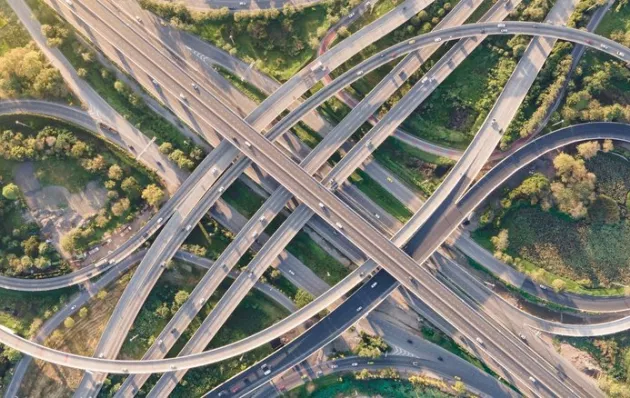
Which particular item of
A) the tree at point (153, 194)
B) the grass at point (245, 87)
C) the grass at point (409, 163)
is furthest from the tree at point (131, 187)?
the grass at point (409, 163)

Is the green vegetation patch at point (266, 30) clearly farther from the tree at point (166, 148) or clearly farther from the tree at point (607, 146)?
the tree at point (607, 146)

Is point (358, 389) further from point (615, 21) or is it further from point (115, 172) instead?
point (615, 21)

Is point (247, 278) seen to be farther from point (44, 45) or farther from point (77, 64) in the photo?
point (44, 45)

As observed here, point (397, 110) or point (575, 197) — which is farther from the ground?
point (397, 110)

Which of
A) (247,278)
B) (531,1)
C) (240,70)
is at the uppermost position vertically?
(531,1)

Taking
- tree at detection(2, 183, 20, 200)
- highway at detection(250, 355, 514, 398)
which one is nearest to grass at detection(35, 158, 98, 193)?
tree at detection(2, 183, 20, 200)

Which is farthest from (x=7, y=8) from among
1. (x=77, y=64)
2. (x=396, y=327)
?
(x=396, y=327)

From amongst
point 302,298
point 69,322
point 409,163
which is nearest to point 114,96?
point 69,322
